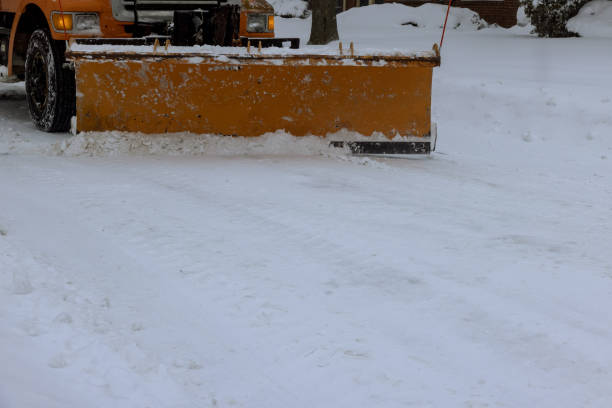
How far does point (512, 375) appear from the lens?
7.58ft

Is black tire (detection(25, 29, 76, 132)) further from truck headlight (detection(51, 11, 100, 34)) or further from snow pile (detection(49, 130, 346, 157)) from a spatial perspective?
snow pile (detection(49, 130, 346, 157))

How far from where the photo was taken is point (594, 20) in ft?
40.5

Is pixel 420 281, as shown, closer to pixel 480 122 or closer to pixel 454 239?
pixel 454 239

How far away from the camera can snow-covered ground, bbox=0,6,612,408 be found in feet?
7.33

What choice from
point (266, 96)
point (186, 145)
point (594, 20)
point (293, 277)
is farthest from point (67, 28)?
point (594, 20)

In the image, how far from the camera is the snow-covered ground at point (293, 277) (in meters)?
2.23

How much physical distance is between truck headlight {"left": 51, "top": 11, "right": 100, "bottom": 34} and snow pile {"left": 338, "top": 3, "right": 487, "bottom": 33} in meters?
12.1

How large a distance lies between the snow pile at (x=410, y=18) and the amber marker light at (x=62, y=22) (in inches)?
480

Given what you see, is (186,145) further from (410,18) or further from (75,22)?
(410,18)

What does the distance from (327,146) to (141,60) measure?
4.90 feet

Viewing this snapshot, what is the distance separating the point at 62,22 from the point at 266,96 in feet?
6.02

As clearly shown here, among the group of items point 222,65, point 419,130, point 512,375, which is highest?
point 222,65

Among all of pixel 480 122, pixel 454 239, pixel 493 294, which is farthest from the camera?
pixel 480 122

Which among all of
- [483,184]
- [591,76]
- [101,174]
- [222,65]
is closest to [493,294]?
[483,184]
